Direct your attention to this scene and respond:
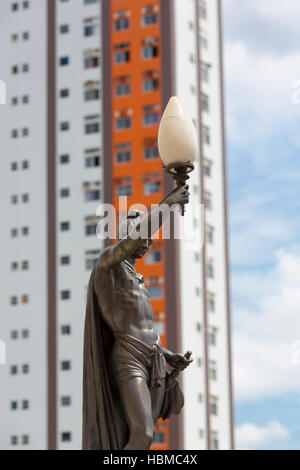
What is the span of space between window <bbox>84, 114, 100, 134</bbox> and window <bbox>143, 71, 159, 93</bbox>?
3.52 m

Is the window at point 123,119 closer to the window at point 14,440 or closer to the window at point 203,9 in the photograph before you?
the window at point 203,9

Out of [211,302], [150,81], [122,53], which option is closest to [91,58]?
[122,53]

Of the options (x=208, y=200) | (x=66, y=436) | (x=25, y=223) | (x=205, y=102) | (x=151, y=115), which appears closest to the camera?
(x=66, y=436)

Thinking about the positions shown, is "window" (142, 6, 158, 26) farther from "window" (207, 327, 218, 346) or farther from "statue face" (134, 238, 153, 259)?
"statue face" (134, 238, 153, 259)

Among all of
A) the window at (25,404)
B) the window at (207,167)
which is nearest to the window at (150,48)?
the window at (207,167)

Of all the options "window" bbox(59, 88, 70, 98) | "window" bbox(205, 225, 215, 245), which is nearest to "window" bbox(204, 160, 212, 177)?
"window" bbox(205, 225, 215, 245)

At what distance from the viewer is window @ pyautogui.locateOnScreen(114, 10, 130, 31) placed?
238 ft

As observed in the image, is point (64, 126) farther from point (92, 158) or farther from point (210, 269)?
point (210, 269)

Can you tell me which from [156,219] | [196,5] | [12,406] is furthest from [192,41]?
[156,219]

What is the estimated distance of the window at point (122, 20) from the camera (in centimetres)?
7244

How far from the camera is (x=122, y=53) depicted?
72.0 meters

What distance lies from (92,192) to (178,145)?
60.6 m

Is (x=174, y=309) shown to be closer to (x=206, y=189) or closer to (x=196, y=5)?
(x=206, y=189)

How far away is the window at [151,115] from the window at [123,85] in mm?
1784
